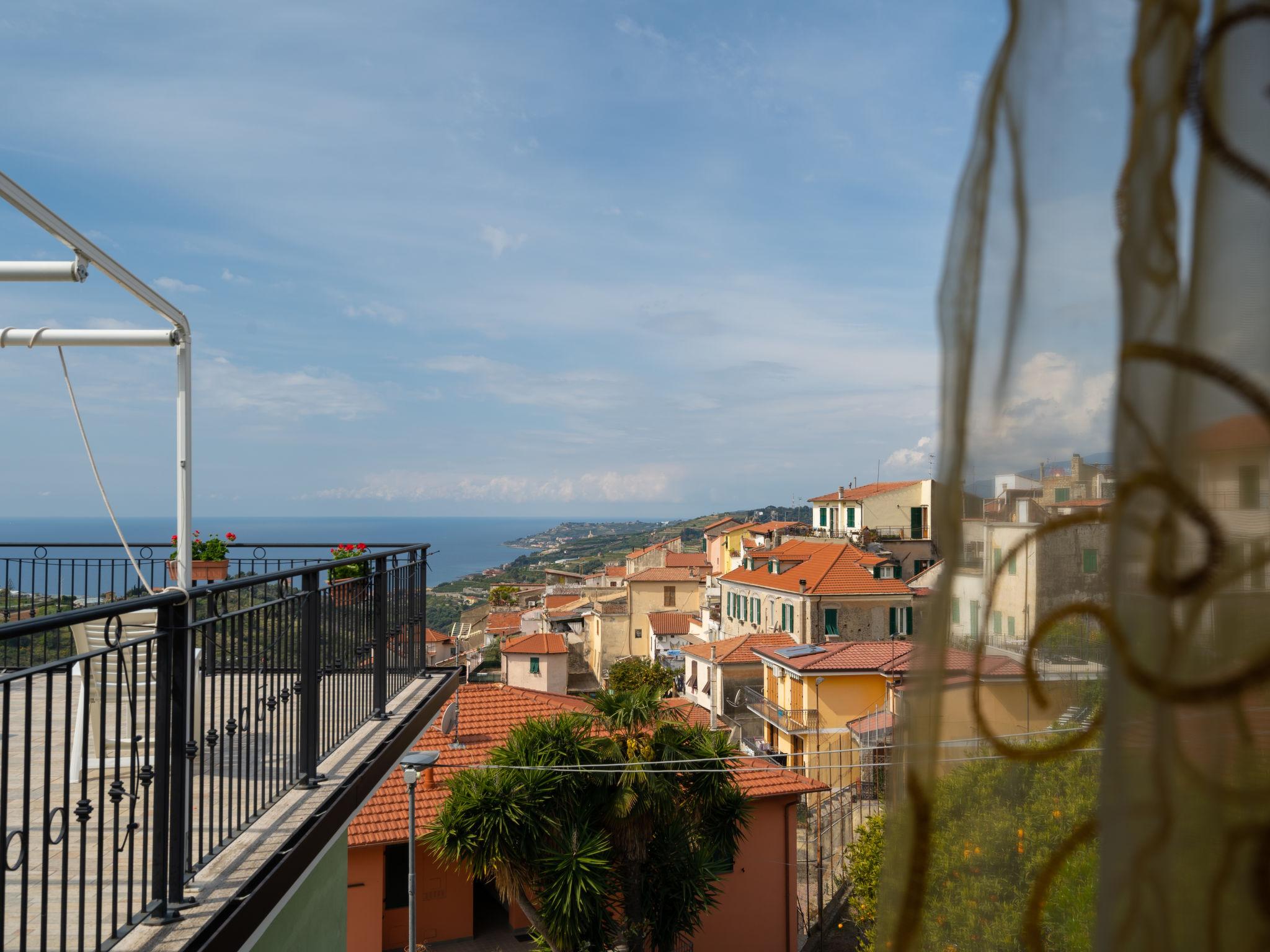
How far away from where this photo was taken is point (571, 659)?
50.6 meters

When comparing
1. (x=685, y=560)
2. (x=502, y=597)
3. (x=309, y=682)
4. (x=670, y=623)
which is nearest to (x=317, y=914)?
(x=309, y=682)

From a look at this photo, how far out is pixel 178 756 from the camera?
2.88 m

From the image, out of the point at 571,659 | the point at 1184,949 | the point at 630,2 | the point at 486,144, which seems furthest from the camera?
the point at 571,659

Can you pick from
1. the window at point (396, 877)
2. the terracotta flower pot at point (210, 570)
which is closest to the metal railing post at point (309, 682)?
the terracotta flower pot at point (210, 570)

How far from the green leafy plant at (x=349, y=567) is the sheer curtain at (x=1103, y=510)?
12.2ft

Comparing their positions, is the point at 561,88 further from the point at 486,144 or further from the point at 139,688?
the point at 139,688

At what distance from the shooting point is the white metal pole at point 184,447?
455 cm

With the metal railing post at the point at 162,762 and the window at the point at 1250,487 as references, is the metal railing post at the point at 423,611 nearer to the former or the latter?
the metal railing post at the point at 162,762

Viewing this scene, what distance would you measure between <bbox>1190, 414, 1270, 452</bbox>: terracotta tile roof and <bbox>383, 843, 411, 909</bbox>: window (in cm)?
1472

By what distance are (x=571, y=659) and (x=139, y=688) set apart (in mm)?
48128

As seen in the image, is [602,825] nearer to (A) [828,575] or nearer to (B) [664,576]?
(A) [828,575]

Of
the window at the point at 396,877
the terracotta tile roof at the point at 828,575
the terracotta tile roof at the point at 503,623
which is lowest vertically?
the terracotta tile roof at the point at 503,623

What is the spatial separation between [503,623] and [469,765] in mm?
45978

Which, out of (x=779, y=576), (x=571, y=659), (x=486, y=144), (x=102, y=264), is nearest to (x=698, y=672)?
(x=779, y=576)
